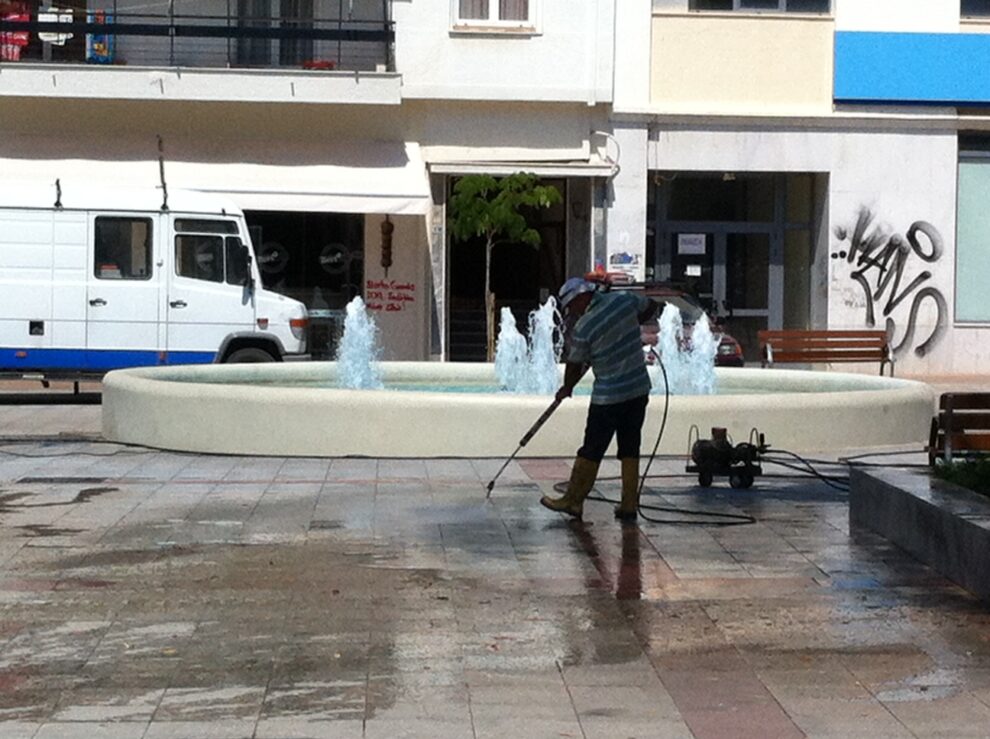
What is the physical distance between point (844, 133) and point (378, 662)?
71.6 ft

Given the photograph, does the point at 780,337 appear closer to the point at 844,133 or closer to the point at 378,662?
the point at 844,133

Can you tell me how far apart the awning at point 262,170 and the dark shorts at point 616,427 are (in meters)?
14.5

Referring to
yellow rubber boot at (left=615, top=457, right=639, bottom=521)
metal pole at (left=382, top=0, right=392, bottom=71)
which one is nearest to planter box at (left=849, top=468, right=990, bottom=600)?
yellow rubber boot at (left=615, top=457, right=639, bottom=521)

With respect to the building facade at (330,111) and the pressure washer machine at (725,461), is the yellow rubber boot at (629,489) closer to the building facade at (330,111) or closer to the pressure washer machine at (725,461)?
the pressure washer machine at (725,461)

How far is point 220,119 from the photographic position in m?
27.5

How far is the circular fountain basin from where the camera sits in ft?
50.8

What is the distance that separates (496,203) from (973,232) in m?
7.51

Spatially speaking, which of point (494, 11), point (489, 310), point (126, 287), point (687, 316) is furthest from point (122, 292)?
point (494, 11)

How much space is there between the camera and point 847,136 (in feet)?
92.6

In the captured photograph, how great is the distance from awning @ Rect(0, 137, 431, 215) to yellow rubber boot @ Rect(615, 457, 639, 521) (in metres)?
14.5

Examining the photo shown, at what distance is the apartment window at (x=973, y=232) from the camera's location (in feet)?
94.2

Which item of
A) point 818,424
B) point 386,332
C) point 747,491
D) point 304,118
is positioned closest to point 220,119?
point 304,118

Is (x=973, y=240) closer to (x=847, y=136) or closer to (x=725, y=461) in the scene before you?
(x=847, y=136)

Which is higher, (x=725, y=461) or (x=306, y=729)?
(x=725, y=461)
